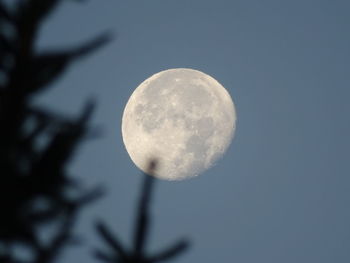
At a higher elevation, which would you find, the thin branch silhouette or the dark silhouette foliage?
the dark silhouette foliage

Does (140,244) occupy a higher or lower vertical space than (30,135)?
lower

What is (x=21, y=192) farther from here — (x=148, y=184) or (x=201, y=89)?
(x=201, y=89)

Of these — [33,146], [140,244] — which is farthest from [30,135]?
[140,244]

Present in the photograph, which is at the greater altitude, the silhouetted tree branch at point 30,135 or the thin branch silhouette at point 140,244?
the silhouetted tree branch at point 30,135

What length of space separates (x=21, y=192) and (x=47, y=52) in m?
0.93

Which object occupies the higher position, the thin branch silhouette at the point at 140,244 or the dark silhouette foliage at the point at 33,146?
the dark silhouette foliage at the point at 33,146

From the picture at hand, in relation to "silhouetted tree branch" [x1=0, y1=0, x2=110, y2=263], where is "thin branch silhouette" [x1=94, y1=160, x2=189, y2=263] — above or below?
below

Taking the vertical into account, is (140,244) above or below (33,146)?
below

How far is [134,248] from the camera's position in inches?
110

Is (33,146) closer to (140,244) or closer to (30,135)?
(30,135)

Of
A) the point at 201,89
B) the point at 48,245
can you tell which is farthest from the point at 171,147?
Result: the point at 48,245

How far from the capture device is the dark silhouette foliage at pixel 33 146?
2627 mm

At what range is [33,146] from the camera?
108 inches

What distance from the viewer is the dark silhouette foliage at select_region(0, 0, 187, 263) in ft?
8.62
